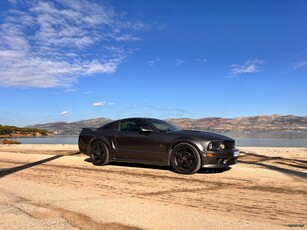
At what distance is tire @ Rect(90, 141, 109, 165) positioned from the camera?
9809 mm

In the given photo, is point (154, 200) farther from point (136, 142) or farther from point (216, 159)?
point (136, 142)

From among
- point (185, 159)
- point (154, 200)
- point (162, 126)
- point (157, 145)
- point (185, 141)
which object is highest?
point (162, 126)

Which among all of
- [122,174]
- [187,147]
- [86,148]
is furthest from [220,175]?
[86,148]

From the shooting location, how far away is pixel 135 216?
15.3 ft

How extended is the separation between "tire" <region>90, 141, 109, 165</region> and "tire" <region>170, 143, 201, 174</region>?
2335 mm

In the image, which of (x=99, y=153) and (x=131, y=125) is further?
(x=99, y=153)

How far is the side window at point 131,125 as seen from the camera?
30.8ft

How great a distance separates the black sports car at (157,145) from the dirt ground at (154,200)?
0.36 metres

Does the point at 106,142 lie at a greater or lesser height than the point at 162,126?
lesser

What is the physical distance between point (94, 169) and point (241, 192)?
15.1ft

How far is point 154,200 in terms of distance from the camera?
555 cm

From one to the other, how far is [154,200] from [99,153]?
15.5ft

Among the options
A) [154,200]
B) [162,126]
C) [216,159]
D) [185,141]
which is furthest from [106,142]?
[154,200]

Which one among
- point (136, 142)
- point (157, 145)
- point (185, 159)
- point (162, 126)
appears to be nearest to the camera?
point (185, 159)
